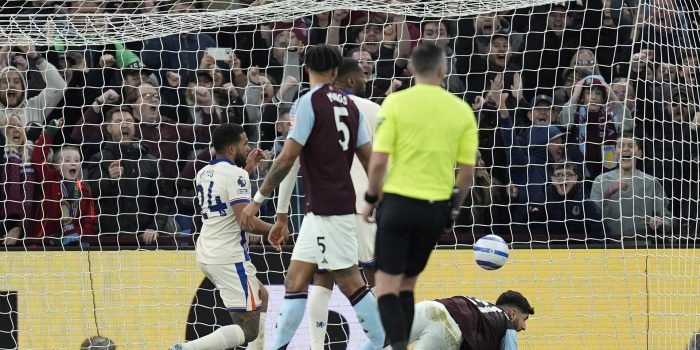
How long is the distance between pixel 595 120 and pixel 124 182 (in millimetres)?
4522

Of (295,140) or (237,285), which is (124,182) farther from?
(295,140)

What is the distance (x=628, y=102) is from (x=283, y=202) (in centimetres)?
483

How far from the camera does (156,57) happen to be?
511 inches

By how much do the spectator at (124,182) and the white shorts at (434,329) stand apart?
359 centimetres

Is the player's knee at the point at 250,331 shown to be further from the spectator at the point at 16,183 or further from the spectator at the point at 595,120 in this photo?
the spectator at the point at 595,120

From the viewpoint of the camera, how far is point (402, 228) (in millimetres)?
6957

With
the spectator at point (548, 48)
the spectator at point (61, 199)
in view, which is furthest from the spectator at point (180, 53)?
the spectator at point (548, 48)

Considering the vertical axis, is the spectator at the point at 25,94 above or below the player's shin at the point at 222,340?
above

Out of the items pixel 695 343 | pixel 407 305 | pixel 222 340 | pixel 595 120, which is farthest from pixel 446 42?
pixel 407 305

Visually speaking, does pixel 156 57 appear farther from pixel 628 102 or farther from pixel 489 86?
pixel 628 102

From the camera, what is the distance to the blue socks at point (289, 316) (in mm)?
8070

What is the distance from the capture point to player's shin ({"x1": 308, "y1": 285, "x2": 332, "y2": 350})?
27.5ft

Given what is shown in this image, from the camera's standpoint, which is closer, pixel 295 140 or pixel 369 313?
pixel 295 140

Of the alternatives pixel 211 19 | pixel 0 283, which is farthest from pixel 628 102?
pixel 0 283
